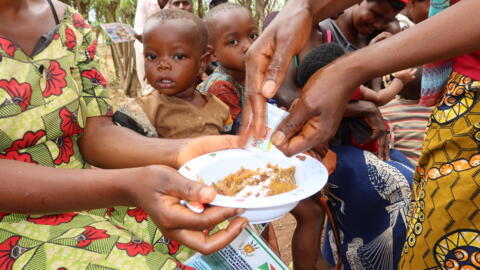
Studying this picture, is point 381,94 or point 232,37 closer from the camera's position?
point 381,94

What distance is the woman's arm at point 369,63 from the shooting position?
88cm

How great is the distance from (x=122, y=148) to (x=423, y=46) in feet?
3.47

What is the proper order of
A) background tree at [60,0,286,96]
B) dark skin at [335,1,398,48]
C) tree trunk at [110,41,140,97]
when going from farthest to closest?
tree trunk at [110,41,140,97] → background tree at [60,0,286,96] → dark skin at [335,1,398,48]

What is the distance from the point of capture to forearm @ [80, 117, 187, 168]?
1.34 m

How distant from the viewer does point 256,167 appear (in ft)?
4.37

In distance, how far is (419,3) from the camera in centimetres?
240

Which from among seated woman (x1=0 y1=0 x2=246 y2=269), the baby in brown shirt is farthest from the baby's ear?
seated woman (x1=0 y1=0 x2=246 y2=269)

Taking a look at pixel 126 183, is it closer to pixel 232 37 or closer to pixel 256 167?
pixel 256 167

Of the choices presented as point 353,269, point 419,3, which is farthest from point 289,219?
point 419,3

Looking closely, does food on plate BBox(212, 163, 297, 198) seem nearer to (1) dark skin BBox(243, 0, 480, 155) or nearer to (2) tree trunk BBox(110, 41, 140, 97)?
(1) dark skin BBox(243, 0, 480, 155)

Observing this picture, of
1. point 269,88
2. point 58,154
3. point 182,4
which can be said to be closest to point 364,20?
point 269,88

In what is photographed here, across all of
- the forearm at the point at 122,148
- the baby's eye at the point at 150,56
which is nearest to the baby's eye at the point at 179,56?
the baby's eye at the point at 150,56

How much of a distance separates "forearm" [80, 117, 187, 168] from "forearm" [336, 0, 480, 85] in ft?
2.27

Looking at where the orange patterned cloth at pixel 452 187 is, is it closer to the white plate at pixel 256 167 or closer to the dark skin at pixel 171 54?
the white plate at pixel 256 167
